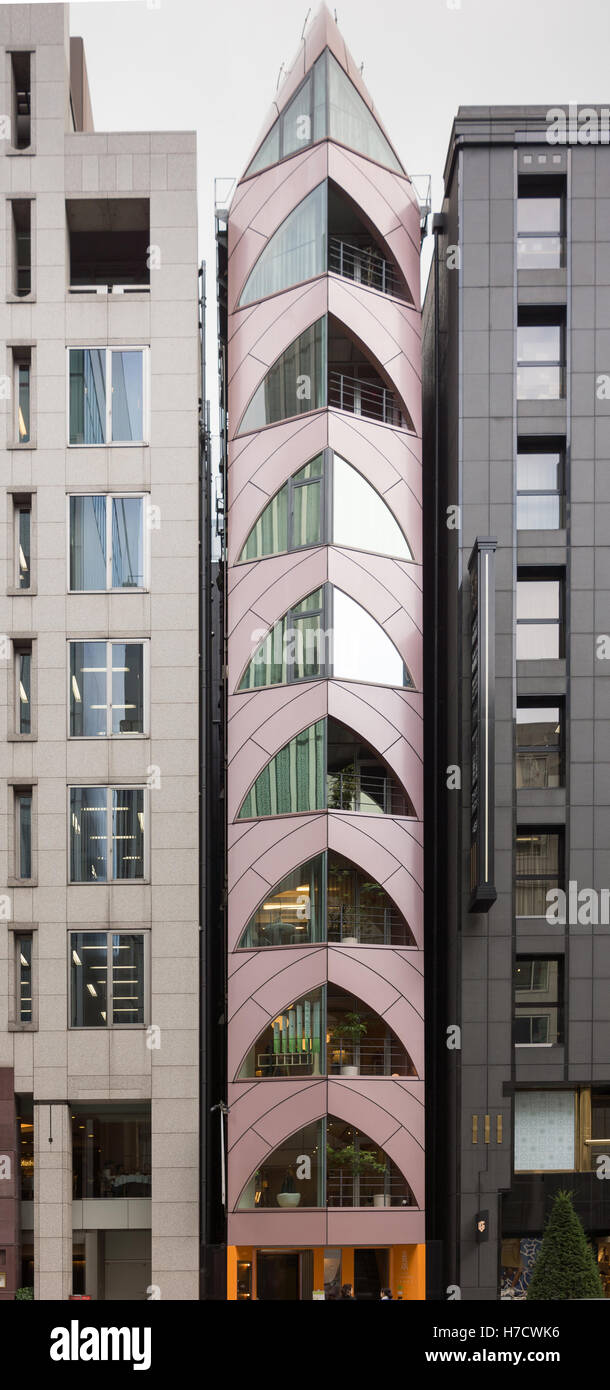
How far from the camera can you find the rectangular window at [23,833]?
24141 mm

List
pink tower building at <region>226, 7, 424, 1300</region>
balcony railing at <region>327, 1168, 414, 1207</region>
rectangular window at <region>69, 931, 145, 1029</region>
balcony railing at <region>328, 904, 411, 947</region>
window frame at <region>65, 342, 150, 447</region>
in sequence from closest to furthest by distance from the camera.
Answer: balcony railing at <region>327, 1168, 414, 1207</region>
pink tower building at <region>226, 7, 424, 1300</region>
balcony railing at <region>328, 904, 411, 947</region>
rectangular window at <region>69, 931, 145, 1029</region>
window frame at <region>65, 342, 150, 447</region>

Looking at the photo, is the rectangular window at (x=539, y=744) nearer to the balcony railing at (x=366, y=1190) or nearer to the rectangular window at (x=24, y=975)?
the balcony railing at (x=366, y=1190)

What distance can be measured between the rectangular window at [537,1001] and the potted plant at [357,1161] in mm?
3553

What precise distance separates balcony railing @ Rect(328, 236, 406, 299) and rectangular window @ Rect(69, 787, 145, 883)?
39.3 ft

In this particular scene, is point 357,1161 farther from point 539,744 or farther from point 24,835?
point 24,835

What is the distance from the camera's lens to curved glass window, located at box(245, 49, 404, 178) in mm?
25016

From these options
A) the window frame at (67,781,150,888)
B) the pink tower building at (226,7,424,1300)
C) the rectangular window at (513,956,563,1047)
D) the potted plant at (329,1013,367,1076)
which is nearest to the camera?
the pink tower building at (226,7,424,1300)

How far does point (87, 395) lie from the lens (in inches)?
Result: 992

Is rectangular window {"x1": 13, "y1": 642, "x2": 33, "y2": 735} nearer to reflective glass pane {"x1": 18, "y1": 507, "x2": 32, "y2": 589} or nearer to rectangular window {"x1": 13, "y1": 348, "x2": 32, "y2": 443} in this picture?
reflective glass pane {"x1": 18, "y1": 507, "x2": 32, "y2": 589}

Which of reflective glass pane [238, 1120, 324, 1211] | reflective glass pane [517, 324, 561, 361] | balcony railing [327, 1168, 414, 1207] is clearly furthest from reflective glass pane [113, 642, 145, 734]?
reflective glass pane [517, 324, 561, 361]

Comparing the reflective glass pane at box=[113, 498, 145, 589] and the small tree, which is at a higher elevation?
the reflective glass pane at box=[113, 498, 145, 589]

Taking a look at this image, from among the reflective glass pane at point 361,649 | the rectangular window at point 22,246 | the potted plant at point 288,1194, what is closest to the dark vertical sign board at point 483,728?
the reflective glass pane at point 361,649
